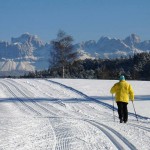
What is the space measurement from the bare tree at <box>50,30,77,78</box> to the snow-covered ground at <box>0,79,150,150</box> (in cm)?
3431

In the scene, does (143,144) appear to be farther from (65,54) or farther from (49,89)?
(65,54)

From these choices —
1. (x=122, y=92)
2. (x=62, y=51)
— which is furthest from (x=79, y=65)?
(x=122, y=92)

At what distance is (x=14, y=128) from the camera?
48.7 feet

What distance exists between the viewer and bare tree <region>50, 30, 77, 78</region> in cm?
6656

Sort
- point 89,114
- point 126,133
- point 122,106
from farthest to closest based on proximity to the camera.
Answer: point 89,114 → point 122,106 → point 126,133

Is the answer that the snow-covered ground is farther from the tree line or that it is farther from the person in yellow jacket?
the tree line

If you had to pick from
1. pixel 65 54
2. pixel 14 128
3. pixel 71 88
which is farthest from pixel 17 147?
pixel 65 54

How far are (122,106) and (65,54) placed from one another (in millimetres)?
49506

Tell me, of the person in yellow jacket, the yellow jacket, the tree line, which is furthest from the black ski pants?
the tree line

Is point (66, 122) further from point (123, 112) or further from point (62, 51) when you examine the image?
point (62, 51)

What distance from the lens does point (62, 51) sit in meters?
66.7

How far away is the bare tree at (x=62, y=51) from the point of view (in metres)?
66.6

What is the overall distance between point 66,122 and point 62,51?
50.6m

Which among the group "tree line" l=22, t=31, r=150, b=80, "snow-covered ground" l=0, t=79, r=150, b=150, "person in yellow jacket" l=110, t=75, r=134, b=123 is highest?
"tree line" l=22, t=31, r=150, b=80
